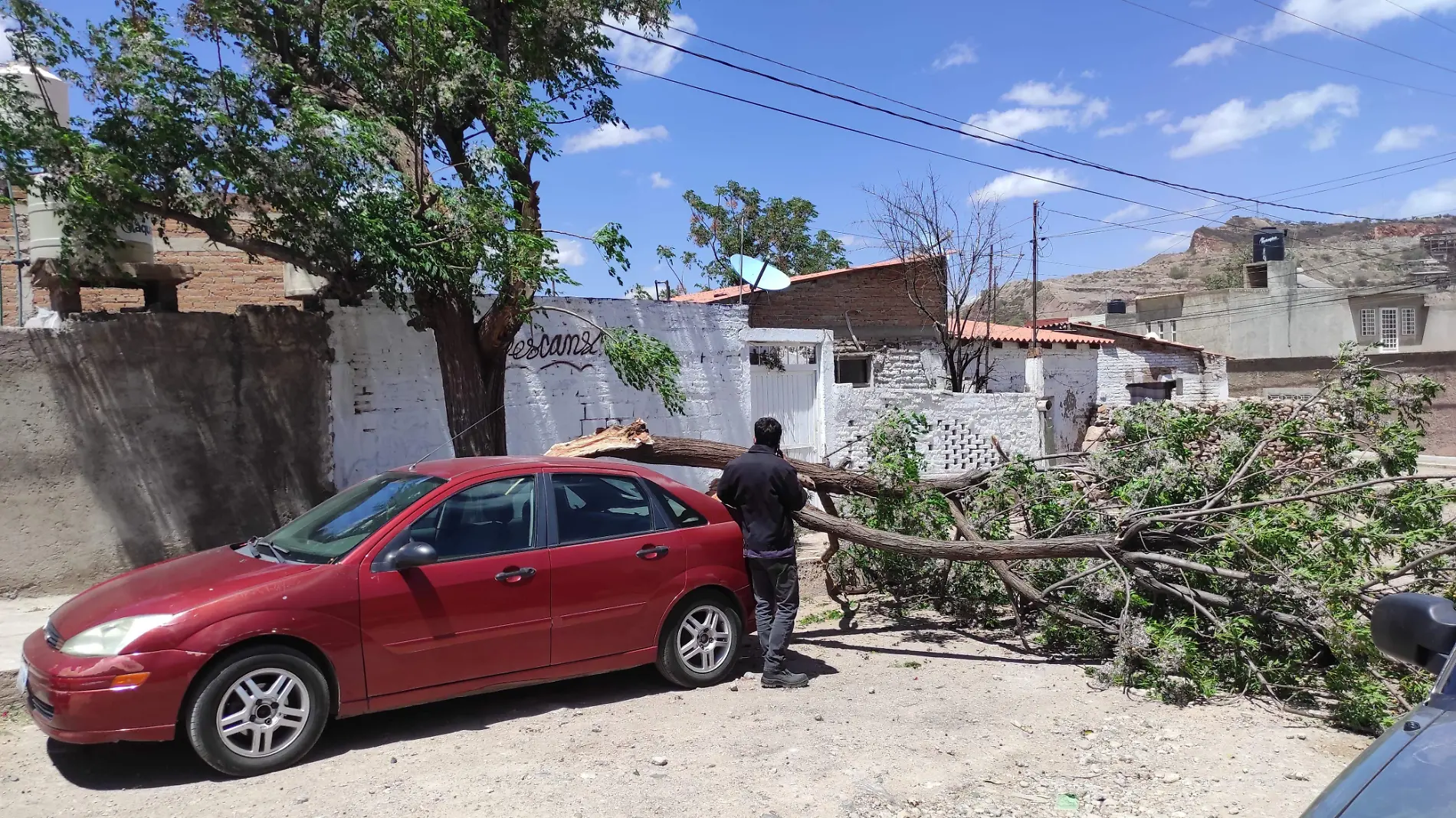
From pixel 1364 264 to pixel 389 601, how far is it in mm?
81128

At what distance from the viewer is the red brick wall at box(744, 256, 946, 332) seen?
17359 mm

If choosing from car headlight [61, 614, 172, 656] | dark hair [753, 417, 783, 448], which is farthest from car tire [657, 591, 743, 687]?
car headlight [61, 614, 172, 656]

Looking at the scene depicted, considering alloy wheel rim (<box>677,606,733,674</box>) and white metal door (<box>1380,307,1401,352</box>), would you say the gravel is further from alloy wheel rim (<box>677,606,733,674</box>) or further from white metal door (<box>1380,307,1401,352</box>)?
white metal door (<box>1380,307,1401,352</box>)

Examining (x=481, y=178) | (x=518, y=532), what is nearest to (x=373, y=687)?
(x=518, y=532)

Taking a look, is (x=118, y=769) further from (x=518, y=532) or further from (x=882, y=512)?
(x=882, y=512)

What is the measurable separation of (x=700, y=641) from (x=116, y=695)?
3191 mm

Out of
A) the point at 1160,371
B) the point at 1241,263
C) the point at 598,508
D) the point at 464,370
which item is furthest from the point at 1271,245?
the point at 598,508

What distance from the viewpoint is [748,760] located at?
4.98 m

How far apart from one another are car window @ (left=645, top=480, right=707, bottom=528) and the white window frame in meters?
40.5

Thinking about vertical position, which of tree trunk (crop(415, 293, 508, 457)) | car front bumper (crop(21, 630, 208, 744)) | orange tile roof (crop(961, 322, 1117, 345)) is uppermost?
orange tile roof (crop(961, 322, 1117, 345))

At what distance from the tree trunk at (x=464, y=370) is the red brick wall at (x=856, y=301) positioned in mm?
7942

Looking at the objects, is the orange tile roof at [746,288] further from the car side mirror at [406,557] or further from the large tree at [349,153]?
the car side mirror at [406,557]

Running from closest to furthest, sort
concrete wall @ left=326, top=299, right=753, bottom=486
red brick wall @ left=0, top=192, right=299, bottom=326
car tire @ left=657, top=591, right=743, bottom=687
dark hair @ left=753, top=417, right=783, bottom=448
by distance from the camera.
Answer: car tire @ left=657, top=591, right=743, bottom=687
dark hair @ left=753, top=417, right=783, bottom=448
concrete wall @ left=326, top=299, right=753, bottom=486
red brick wall @ left=0, top=192, right=299, bottom=326

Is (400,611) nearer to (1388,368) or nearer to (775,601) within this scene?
(775,601)
